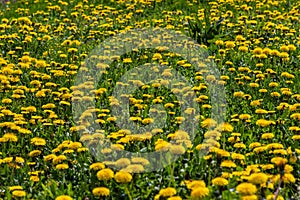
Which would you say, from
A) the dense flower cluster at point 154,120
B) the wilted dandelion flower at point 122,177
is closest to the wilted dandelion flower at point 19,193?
the dense flower cluster at point 154,120

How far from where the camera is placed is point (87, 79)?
263 inches

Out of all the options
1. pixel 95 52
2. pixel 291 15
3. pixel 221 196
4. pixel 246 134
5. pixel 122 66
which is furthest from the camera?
pixel 291 15

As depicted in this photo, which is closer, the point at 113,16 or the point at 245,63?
the point at 245,63

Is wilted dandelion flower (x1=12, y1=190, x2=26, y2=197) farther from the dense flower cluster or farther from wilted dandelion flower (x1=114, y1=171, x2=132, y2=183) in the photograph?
wilted dandelion flower (x1=114, y1=171, x2=132, y2=183)

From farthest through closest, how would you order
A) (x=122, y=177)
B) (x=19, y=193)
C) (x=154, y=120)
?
(x=154, y=120), (x=19, y=193), (x=122, y=177)

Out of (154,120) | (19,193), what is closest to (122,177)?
(19,193)

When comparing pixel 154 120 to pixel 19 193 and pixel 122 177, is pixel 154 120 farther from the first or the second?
pixel 19 193

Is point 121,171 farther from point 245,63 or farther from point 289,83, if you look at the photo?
point 245,63

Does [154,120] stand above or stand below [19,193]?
above

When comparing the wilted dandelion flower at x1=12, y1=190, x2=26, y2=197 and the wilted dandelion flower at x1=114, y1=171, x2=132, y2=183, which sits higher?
the wilted dandelion flower at x1=114, y1=171, x2=132, y2=183

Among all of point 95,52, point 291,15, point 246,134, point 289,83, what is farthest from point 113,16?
point 246,134

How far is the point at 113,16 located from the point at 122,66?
3.26 meters

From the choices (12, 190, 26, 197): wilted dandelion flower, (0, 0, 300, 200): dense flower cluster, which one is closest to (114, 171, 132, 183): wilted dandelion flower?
(0, 0, 300, 200): dense flower cluster

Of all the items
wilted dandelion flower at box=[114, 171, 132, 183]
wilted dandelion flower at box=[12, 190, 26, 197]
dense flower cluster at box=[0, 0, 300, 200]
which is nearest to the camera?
wilted dandelion flower at box=[114, 171, 132, 183]
